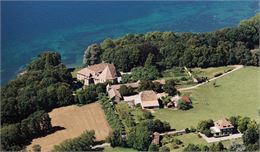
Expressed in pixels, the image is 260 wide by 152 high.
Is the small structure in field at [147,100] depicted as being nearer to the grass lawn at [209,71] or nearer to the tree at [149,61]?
the tree at [149,61]

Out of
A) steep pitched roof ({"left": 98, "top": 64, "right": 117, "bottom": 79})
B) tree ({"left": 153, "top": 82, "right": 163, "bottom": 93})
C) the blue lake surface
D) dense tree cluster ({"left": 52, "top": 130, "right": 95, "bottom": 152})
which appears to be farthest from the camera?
the blue lake surface

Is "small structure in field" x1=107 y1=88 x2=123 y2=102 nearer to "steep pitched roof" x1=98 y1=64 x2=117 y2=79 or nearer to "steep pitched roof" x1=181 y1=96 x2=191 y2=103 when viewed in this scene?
"steep pitched roof" x1=98 y1=64 x2=117 y2=79

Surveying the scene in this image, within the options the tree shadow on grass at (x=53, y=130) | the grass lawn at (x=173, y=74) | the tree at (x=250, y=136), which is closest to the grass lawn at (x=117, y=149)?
the tree shadow on grass at (x=53, y=130)

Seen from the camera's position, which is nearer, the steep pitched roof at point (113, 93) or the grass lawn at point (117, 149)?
the grass lawn at point (117, 149)

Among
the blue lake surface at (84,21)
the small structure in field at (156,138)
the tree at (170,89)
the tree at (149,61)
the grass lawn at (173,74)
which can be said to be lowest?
the small structure in field at (156,138)

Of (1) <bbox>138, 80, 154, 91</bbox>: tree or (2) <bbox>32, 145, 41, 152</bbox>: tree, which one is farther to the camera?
(1) <bbox>138, 80, 154, 91</bbox>: tree

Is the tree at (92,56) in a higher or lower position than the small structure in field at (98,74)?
higher

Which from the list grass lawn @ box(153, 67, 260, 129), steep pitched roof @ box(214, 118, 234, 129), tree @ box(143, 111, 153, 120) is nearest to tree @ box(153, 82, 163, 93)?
grass lawn @ box(153, 67, 260, 129)

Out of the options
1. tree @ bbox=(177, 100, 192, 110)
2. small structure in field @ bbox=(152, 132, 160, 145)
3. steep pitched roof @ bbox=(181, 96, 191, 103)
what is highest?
steep pitched roof @ bbox=(181, 96, 191, 103)
